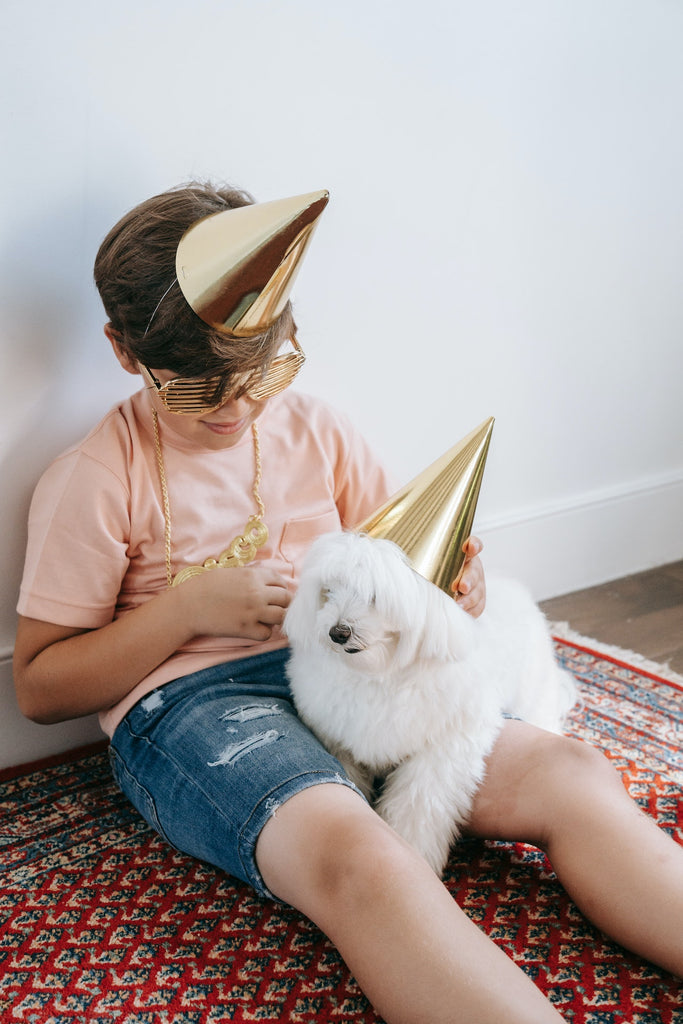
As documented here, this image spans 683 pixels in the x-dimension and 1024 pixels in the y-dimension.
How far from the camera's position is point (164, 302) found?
904 mm

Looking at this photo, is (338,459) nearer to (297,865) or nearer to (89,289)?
(89,289)

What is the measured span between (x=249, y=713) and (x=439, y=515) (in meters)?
0.31

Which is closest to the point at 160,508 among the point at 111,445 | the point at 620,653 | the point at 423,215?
the point at 111,445

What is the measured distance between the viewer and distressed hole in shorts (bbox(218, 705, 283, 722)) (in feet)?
3.17

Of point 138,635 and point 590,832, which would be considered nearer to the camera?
point 590,832

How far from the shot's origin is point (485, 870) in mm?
1017

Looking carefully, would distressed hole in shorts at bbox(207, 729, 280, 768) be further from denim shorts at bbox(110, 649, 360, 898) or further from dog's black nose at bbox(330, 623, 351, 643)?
dog's black nose at bbox(330, 623, 351, 643)

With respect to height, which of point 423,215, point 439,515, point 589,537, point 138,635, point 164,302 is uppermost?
point 423,215

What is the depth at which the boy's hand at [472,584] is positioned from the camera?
98cm

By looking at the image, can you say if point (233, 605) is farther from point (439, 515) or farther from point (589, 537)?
point (589, 537)

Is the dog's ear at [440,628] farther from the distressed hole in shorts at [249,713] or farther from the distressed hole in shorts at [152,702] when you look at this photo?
the distressed hole in shorts at [152,702]

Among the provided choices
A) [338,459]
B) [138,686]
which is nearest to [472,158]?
[338,459]

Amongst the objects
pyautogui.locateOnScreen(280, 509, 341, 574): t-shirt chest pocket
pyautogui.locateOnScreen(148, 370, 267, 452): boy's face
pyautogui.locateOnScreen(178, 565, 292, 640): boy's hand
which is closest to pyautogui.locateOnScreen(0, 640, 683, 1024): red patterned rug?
pyautogui.locateOnScreen(178, 565, 292, 640): boy's hand

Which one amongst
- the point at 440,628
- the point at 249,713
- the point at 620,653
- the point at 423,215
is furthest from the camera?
the point at 620,653
